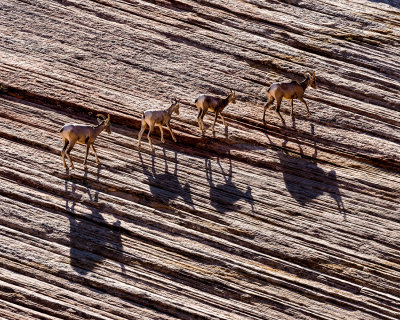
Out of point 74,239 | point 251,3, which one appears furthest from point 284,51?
point 74,239

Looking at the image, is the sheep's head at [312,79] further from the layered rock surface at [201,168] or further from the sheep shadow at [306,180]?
the sheep shadow at [306,180]

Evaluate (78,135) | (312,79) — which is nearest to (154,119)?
(78,135)

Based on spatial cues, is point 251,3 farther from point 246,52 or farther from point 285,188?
point 285,188

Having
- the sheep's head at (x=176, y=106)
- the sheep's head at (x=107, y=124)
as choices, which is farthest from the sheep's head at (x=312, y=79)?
the sheep's head at (x=107, y=124)

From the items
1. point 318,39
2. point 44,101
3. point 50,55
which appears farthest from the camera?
point 318,39

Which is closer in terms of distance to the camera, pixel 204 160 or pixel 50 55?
pixel 204 160

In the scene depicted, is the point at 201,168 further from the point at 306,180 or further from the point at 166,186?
the point at 306,180

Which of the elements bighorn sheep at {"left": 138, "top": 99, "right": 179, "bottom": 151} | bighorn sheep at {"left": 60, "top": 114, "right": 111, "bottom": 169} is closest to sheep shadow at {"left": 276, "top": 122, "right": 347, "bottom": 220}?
bighorn sheep at {"left": 138, "top": 99, "right": 179, "bottom": 151}
